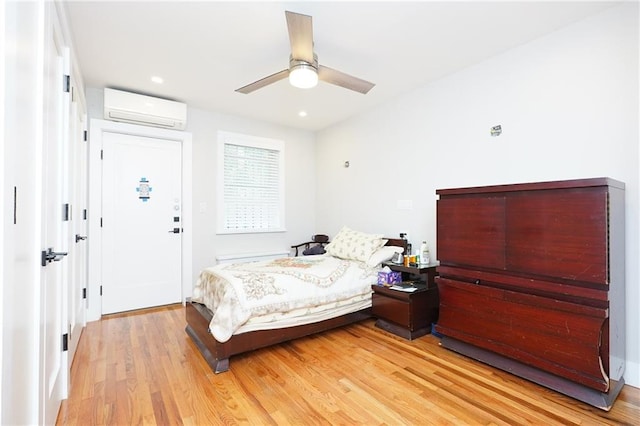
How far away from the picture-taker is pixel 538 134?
262cm

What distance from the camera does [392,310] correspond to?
3053 mm

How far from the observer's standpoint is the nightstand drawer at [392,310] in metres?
2.93

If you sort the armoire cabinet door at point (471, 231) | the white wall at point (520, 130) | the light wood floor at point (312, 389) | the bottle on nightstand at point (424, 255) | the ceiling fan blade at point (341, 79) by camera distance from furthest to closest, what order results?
the bottle on nightstand at point (424, 255), the ceiling fan blade at point (341, 79), the armoire cabinet door at point (471, 231), the white wall at point (520, 130), the light wood floor at point (312, 389)

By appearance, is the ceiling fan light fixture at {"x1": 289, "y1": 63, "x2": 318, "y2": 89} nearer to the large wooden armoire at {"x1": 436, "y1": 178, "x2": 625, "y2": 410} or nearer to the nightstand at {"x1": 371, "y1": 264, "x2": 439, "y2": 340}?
the large wooden armoire at {"x1": 436, "y1": 178, "x2": 625, "y2": 410}

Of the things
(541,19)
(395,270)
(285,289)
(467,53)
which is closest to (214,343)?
(285,289)

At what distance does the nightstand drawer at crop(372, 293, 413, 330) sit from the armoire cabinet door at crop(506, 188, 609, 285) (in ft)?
3.39

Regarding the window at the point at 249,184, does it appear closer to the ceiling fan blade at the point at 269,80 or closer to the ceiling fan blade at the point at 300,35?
the ceiling fan blade at the point at 269,80

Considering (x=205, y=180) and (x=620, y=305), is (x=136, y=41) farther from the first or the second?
(x=620, y=305)

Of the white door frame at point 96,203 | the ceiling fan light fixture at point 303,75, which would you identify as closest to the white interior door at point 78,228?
the white door frame at point 96,203

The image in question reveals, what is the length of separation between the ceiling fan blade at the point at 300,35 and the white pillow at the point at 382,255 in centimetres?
214

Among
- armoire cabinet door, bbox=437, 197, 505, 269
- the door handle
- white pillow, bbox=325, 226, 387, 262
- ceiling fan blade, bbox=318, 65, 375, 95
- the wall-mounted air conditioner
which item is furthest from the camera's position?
white pillow, bbox=325, 226, 387, 262

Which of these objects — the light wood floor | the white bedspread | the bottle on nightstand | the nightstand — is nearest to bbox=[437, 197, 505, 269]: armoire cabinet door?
the nightstand

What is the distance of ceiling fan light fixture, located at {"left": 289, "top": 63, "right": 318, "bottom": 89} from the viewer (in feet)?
7.82

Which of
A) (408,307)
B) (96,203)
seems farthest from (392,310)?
(96,203)
